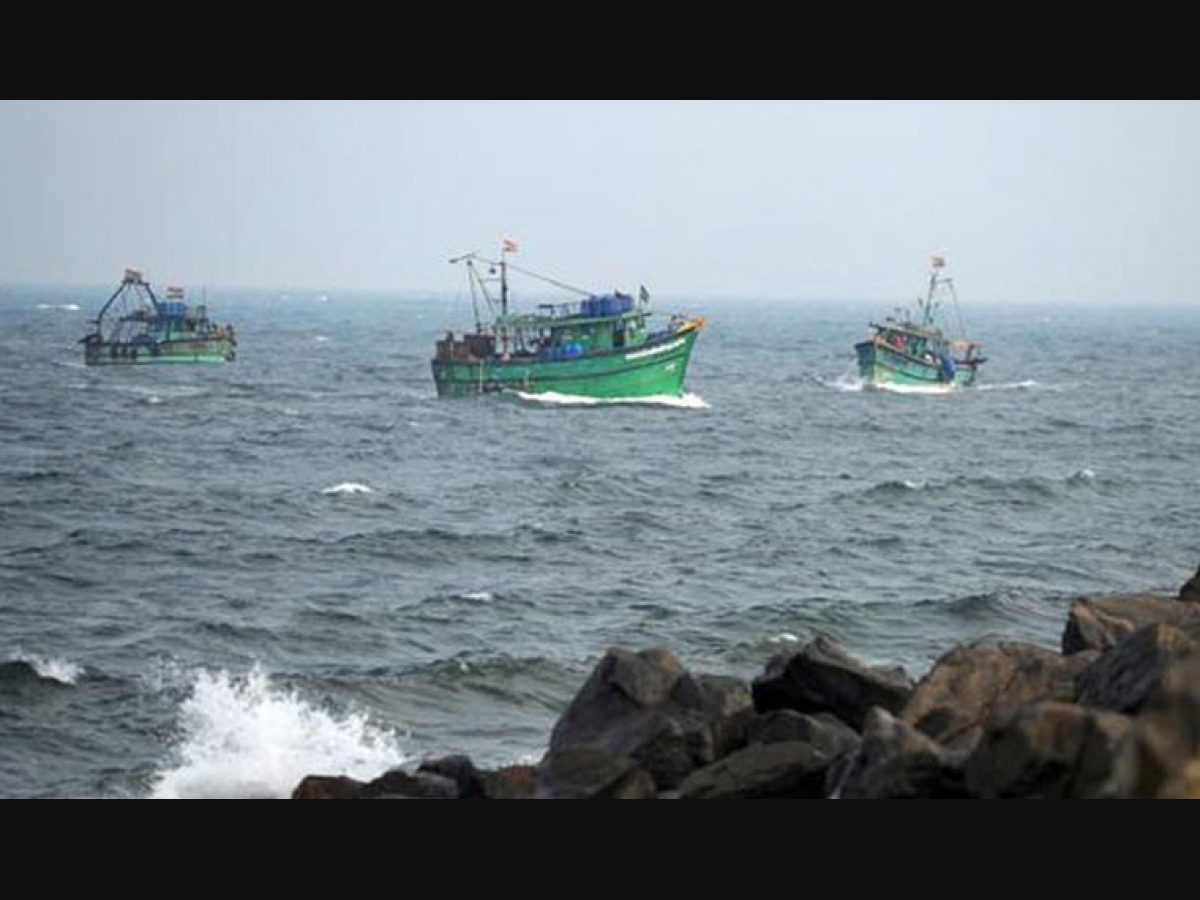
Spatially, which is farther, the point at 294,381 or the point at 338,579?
the point at 294,381

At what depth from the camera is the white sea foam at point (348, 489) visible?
151 ft

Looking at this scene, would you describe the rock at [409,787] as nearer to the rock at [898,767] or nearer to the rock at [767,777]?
the rock at [767,777]

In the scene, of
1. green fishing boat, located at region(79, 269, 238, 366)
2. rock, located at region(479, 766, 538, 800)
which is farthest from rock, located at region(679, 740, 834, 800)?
green fishing boat, located at region(79, 269, 238, 366)

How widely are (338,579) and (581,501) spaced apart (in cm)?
1344

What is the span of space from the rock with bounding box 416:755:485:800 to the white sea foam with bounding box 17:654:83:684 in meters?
11.7

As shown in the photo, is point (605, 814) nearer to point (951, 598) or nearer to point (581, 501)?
point (951, 598)

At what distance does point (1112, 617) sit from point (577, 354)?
55.5 metres

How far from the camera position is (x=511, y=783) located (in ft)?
42.3

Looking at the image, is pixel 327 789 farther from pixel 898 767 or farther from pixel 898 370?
pixel 898 370

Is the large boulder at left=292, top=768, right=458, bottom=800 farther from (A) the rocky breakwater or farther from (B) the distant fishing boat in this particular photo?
(B) the distant fishing boat

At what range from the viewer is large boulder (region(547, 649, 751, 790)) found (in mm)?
12453

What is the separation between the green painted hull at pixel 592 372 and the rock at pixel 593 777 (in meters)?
57.5

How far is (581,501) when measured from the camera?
149ft

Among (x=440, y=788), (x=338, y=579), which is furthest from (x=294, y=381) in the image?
(x=440, y=788)
